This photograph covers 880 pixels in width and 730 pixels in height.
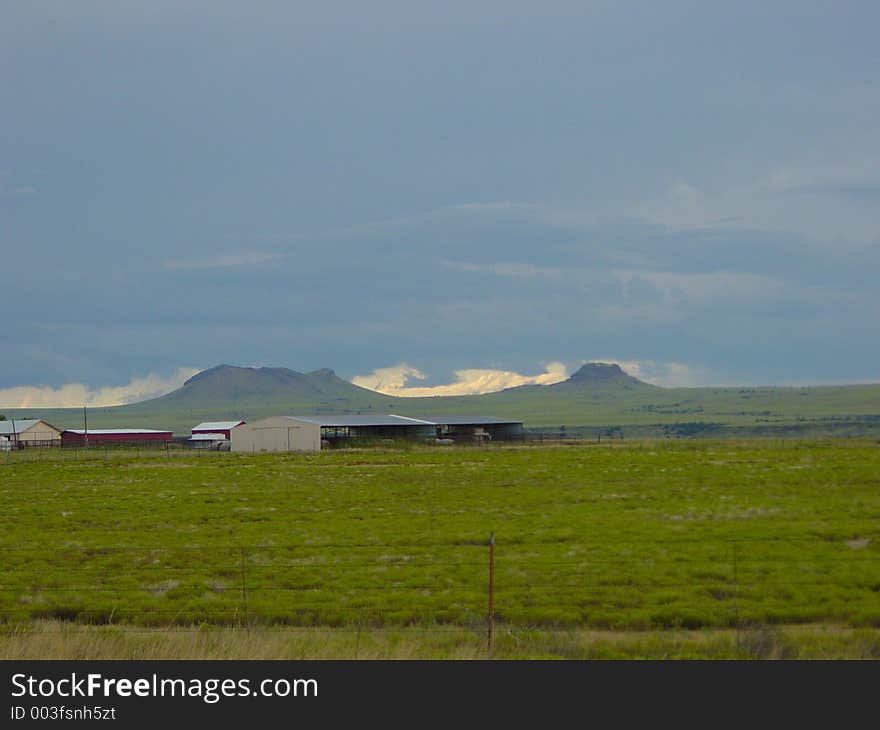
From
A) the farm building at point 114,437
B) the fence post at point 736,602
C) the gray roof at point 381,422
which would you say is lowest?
the fence post at point 736,602

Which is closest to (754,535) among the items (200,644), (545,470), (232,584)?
(232,584)

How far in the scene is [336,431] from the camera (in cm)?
10275

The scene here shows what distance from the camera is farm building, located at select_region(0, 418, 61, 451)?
123m

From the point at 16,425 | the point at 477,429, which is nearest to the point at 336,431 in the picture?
the point at 477,429

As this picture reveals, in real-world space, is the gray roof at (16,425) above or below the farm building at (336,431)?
above

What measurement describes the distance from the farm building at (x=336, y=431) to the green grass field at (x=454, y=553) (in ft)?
135

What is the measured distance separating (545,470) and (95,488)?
24286mm

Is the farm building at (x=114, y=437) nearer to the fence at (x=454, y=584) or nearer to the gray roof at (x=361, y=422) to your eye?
the gray roof at (x=361, y=422)

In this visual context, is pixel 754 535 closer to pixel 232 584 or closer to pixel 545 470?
pixel 232 584

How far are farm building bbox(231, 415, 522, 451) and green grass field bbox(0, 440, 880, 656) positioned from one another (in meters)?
41.1

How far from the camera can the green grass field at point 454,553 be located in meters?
18.2

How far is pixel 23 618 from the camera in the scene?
18375mm

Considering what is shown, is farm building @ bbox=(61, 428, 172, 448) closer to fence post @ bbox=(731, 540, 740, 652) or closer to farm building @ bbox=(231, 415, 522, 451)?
farm building @ bbox=(231, 415, 522, 451)

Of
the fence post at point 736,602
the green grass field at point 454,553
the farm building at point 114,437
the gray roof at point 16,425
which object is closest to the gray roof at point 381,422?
the farm building at point 114,437
